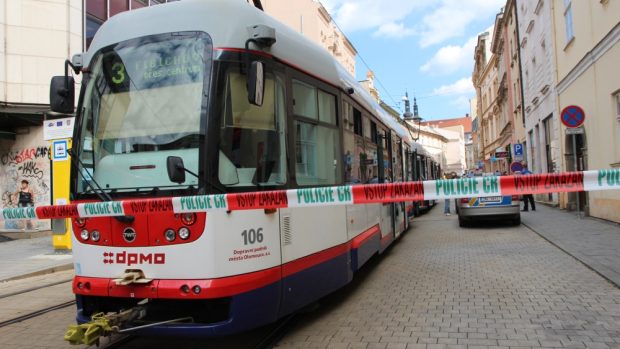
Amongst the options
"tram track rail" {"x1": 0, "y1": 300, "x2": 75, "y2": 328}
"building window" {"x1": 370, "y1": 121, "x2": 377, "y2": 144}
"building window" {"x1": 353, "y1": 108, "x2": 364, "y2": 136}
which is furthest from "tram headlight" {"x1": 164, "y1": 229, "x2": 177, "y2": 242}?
"building window" {"x1": 370, "y1": 121, "x2": 377, "y2": 144}

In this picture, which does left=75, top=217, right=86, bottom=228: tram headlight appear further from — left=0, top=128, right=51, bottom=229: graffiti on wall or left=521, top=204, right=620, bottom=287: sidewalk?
left=0, top=128, right=51, bottom=229: graffiti on wall

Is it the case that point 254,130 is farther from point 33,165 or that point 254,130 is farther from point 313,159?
point 33,165

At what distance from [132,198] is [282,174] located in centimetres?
133

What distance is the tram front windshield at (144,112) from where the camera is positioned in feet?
13.7

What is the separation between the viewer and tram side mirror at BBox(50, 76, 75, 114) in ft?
15.8

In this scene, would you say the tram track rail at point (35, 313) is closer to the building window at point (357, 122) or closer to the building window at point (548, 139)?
the building window at point (357, 122)

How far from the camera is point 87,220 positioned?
14.1 feet

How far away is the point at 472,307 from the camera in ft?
18.6

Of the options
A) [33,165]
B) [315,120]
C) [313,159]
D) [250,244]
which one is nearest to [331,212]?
[313,159]

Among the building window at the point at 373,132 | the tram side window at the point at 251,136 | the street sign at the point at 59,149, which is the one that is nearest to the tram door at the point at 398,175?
the building window at the point at 373,132

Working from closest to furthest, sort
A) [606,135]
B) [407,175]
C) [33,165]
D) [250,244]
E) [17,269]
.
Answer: [250,244]
[17,269]
[606,135]
[407,175]
[33,165]

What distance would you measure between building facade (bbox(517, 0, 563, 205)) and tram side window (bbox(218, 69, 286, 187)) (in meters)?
15.8

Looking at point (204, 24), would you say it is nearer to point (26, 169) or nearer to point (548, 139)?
point (26, 169)

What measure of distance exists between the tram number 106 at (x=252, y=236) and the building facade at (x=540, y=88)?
1624cm
